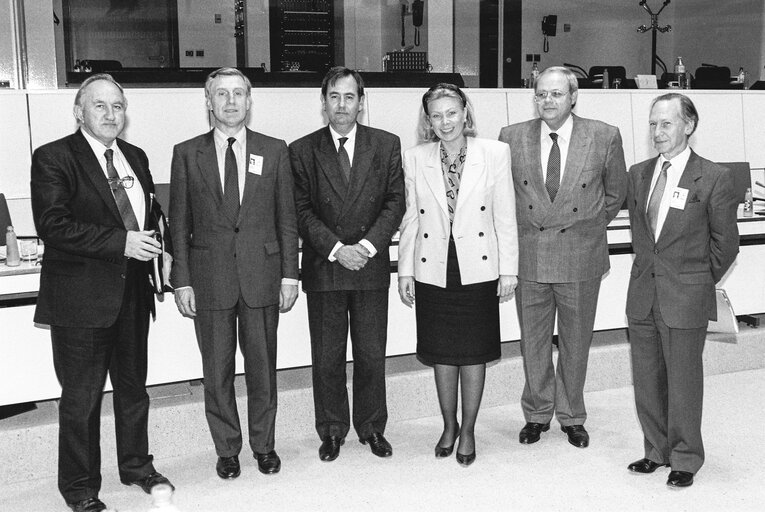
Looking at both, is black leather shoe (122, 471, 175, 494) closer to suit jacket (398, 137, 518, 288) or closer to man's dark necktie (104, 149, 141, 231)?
man's dark necktie (104, 149, 141, 231)

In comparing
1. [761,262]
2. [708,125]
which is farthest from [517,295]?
[708,125]

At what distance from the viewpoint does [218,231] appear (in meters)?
3.28

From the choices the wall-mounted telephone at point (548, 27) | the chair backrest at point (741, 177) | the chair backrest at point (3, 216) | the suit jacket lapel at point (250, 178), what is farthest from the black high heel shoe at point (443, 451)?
the wall-mounted telephone at point (548, 27)

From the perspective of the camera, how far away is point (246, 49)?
7387 millimetres

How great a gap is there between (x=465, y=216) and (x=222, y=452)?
1390 millimetres

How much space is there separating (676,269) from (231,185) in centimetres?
175

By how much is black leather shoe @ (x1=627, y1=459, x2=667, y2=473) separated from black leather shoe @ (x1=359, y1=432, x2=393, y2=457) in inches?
40.2

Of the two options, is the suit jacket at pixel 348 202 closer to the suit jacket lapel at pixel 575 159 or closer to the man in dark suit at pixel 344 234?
the man in dark suit at pixel 344 234

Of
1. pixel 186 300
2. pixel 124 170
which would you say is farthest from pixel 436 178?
pixel 124 170

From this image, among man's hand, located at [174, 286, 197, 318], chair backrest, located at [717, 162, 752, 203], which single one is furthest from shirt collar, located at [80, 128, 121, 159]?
chair backrest, located at [717, 162, 752, 203]

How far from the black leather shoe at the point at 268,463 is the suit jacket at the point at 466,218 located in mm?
961

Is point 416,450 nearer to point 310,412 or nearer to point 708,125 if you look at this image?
point 310,412

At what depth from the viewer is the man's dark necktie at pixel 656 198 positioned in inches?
125

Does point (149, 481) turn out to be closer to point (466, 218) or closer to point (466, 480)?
point (466, 480)
